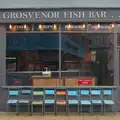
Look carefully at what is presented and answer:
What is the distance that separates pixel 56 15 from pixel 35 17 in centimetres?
73

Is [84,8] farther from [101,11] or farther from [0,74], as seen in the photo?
[0,74]

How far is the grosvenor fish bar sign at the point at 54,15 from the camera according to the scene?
1191cm

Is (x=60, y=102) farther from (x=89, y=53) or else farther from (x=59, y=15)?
(x=59, y=15)

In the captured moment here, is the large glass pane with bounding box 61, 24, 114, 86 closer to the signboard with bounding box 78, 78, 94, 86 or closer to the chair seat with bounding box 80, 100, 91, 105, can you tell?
the signboard with bounding box 78, 78, 94, 86

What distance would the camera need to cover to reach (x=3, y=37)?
12.1 m

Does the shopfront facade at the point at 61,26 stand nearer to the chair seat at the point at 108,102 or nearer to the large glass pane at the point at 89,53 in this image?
the large glass pane at the point at 89,53

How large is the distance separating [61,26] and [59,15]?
42 centimetres

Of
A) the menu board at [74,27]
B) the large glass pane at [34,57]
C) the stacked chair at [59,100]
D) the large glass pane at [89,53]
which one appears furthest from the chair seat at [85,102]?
the menu board at [74,27]

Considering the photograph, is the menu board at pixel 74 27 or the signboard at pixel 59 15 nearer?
the signboard at pixel 59 15

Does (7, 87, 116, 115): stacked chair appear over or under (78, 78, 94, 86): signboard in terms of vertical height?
under

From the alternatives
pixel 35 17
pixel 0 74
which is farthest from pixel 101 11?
pixel 0 74

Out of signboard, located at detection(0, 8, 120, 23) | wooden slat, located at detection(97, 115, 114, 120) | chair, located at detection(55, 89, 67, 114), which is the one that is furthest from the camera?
signboard, located at detection(0, 8, 120, 23)

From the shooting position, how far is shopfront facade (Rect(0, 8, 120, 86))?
11.9 m

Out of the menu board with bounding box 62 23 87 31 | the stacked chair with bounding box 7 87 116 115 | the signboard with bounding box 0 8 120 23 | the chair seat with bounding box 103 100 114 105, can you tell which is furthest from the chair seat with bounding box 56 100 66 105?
the signboard with bounding box 0 8 120 23
